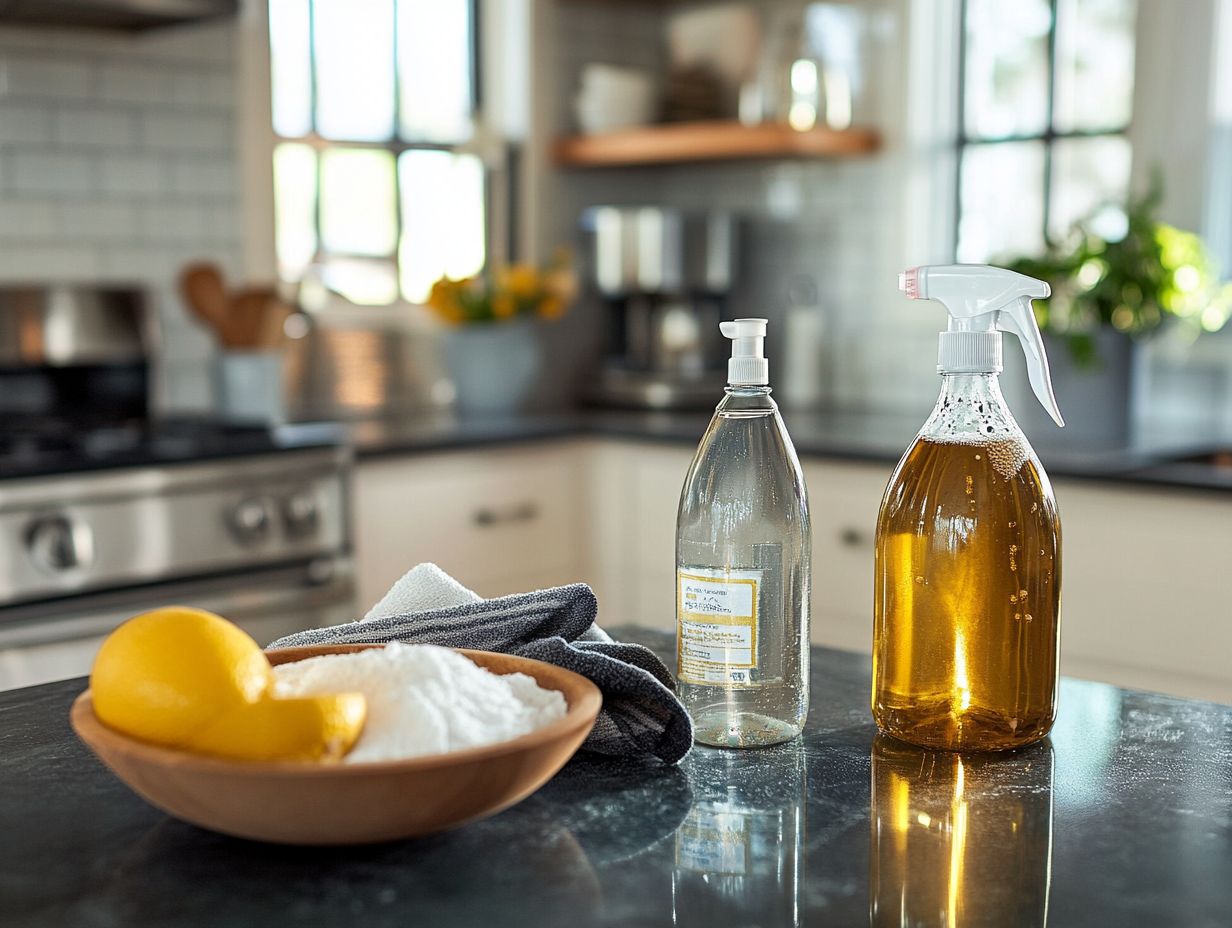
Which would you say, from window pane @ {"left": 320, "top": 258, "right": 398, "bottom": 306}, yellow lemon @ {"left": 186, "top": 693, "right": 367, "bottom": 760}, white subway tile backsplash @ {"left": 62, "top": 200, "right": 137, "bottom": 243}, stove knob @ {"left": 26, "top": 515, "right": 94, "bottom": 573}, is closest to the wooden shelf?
window pane @ {"left": 320, "top": 258, "right": 398, "bottom": 306}

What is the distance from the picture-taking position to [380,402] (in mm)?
3539

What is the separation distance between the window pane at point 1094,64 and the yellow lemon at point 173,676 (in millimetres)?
2836

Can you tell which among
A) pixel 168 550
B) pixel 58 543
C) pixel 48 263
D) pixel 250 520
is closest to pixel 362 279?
pixel 48 263

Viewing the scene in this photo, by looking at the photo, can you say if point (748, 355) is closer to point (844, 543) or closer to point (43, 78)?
point (844, 543)

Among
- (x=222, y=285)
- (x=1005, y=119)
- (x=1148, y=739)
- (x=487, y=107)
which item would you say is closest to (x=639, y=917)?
(x=1148, y=739)

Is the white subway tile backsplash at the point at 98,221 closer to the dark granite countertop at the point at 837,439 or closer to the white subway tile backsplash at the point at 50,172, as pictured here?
the white subway tile backsplash at the point at 50,172

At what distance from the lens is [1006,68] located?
336cm

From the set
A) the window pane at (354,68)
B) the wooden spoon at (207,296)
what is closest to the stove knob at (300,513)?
the wooden spoon at (207,296)

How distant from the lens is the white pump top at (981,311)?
90 centimetres

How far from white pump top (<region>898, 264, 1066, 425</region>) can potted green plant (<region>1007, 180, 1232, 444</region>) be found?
1.88 m

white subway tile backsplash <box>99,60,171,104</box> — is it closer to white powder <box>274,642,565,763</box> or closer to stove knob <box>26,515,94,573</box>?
stove knob <box>26,515,94,573</box>

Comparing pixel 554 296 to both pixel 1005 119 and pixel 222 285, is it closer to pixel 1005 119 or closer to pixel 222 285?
pixel 222 285

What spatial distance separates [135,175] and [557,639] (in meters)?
2.45

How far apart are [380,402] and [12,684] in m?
1.46
